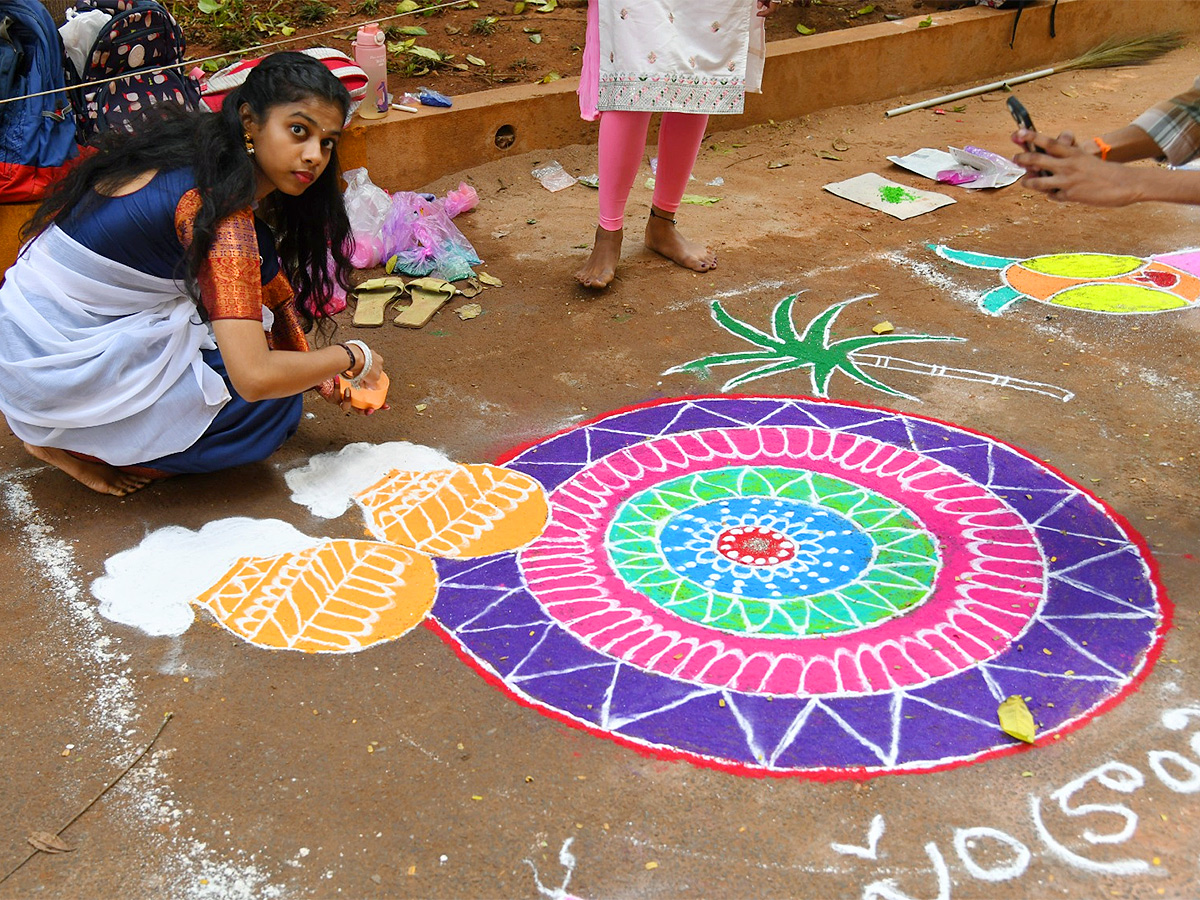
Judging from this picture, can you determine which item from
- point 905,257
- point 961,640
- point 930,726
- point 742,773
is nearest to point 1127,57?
point 905,257

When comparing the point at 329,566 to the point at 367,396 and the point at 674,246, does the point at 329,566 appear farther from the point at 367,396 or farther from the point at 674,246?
the point at 674,246

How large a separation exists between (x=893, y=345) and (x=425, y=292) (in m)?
1.56

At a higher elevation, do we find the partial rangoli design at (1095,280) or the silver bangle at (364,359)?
the silver bangle at (364,359)

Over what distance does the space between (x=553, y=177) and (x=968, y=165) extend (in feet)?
5.83

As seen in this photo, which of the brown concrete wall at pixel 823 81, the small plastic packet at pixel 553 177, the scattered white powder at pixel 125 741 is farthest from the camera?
the small plastic packet at pixel 553 177

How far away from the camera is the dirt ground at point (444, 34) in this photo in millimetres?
5145

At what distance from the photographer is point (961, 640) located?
2.17m

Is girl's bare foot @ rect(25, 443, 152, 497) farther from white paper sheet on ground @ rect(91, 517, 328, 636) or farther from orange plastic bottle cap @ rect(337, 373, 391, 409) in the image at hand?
orange plastic bottle cap @ rect(337, 373, 391, 409)

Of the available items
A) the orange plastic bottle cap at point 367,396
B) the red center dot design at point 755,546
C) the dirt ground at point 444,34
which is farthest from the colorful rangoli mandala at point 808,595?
the dirt ground at point 444,34

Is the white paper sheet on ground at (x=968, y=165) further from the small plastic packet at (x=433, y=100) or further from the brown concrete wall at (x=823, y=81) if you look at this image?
the small plastic packet at (x=433, y=100)

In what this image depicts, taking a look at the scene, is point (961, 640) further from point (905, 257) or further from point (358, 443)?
point (905, 257)

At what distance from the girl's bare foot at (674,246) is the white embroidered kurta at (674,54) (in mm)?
503

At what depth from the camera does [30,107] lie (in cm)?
335

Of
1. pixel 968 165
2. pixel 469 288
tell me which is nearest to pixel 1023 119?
pixel 469 288
